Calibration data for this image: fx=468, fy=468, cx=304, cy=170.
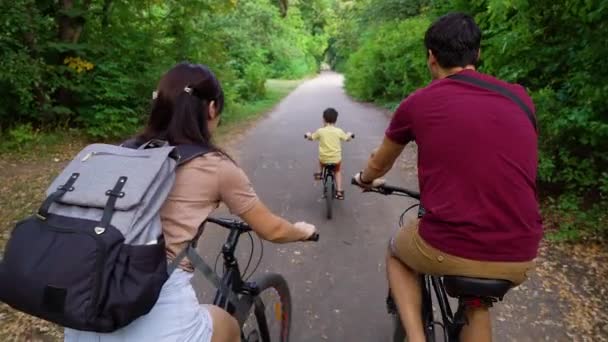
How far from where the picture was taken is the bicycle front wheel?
284 cm

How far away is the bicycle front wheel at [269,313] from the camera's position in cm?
284

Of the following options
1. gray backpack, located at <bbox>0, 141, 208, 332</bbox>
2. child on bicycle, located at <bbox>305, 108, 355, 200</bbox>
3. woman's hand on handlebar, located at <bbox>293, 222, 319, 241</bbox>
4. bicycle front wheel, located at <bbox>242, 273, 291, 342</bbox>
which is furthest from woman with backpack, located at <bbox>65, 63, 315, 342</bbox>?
child on bicycle, located at <bbox>305, 108, 355, 200</bbox>

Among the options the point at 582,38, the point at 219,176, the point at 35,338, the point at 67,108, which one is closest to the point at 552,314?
the point at 582,38

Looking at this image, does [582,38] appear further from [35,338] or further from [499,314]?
[35,338]

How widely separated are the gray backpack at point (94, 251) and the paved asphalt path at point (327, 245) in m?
2.46

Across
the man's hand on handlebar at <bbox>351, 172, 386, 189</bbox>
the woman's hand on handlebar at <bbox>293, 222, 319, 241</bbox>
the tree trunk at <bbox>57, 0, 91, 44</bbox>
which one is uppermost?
the tree trunk at <bbox>57, 0, 91, 44</bbox>

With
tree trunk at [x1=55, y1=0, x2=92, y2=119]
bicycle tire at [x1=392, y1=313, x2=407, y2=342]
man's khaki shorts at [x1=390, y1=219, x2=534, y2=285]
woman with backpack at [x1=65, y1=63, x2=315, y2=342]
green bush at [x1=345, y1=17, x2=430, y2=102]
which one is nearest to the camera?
woman with backpack at [x1=65, y1=63, x2=315, y2=342]

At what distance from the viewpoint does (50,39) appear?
32.4 feet

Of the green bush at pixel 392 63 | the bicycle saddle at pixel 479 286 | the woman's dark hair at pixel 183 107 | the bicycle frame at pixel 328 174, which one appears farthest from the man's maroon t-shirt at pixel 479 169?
the green bush at pixel 392 63

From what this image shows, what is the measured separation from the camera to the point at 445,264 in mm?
2285

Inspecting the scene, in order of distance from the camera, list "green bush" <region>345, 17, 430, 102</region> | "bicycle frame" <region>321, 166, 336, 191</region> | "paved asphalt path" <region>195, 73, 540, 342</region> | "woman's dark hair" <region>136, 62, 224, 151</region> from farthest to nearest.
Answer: "green bush" <region>345, 17, 430, 102</region> → "bicycle frame" <region>321, 166, 336, 191</region> → "paved asphalt path" <region>195, 73, 540, 342</region> → "woman's dark hair" <region>136, 62, 224, 151</region>

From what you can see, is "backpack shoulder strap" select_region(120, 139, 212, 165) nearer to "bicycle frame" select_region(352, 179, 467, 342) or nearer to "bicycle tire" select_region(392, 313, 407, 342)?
"bicycle frame" select_region(352, 179, 467, 342)

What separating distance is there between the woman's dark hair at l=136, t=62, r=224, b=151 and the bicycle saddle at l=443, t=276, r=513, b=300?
52.0 inches

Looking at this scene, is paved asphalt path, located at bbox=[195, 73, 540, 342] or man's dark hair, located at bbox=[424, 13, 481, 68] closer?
man's dark hair, located at bbox=[424, 13, 481, 68]
